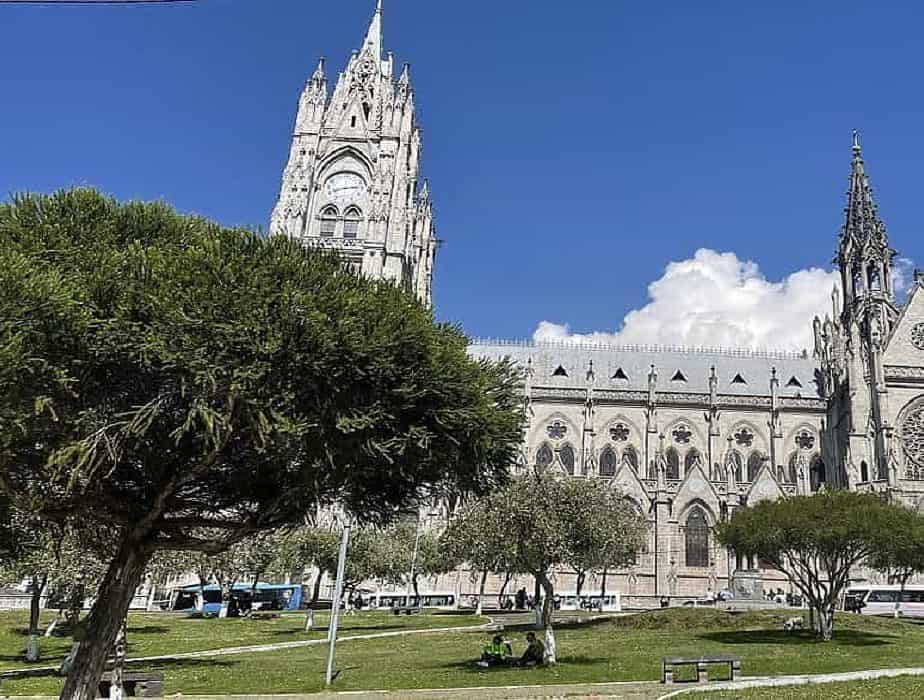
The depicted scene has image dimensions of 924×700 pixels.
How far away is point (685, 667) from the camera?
62.0 ft

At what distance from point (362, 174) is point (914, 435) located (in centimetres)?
5021

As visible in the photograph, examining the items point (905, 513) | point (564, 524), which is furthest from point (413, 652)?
point (905, 513)

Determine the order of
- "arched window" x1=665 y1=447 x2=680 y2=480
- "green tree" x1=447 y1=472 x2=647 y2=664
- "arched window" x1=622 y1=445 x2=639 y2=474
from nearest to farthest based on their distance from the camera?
"green tree" x1=447 y1=472 x2=647 y2=664, "arched window" x1=665 y1=447 x2=680 y2=480, "arched window" x1=622 y1=445 x2=639 y2=474

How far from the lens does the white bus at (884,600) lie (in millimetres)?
41450

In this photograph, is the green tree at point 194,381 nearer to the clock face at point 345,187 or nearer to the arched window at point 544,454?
the arched window at point 544,454

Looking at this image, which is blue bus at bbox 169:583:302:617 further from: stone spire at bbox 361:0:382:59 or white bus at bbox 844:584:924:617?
stone spire at bbox 361:0:382:59

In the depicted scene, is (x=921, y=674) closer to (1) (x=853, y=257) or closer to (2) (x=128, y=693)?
(2) (x=128, y=693)

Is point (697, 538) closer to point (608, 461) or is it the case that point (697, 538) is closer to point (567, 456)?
point (608, 461)

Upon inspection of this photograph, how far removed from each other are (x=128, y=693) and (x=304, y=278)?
32.3 feet

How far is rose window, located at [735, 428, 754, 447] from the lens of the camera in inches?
2635

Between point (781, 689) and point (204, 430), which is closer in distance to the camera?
point (204, 430)

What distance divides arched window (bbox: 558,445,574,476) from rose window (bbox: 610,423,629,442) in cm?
394

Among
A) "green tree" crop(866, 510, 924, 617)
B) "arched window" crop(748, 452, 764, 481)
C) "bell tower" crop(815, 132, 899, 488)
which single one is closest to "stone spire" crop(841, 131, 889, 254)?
"bell tower" crop(815, 132, 899, 488)

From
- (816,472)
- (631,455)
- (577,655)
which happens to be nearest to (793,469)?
(816,472)
